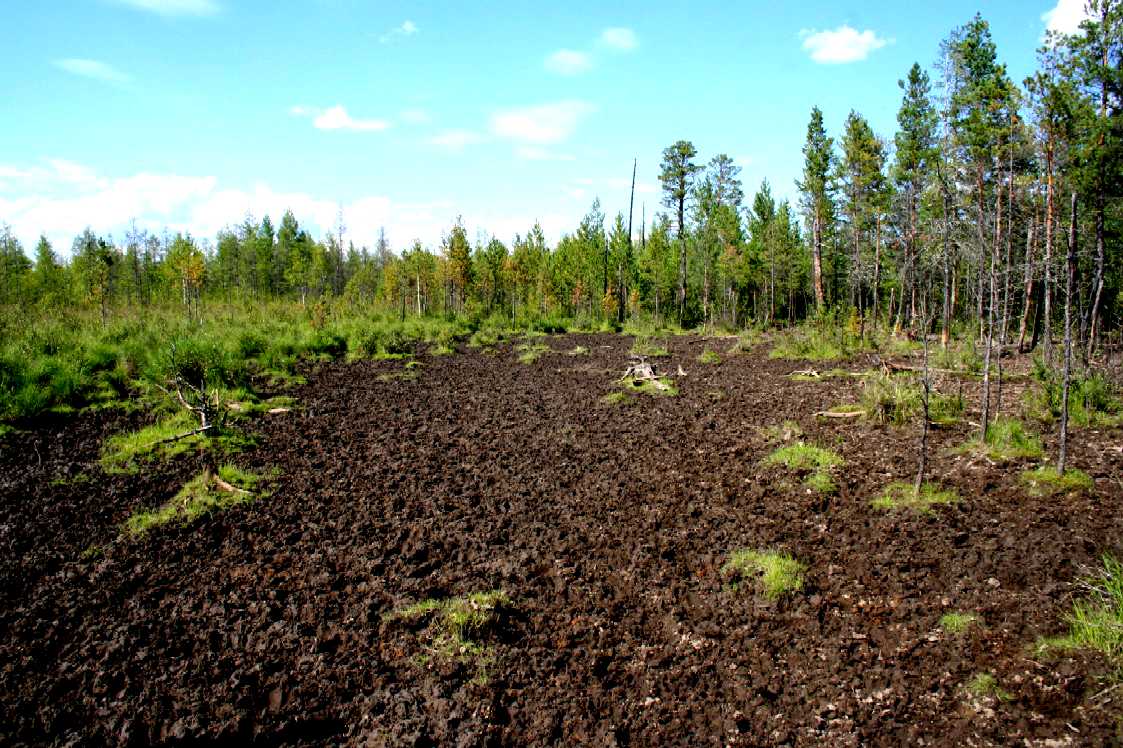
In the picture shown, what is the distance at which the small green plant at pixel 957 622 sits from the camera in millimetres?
4278

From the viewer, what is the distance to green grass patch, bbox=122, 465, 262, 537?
Answer: 669 centimetres

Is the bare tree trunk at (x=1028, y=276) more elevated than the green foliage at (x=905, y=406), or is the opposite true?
the bare tree trunk at (x=1028, y=276)

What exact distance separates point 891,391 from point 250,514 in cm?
989

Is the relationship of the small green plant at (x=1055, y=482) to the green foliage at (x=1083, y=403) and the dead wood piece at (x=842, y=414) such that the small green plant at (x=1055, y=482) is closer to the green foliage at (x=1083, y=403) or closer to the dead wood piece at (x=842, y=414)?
the green foliage at (x=1083, y=403)

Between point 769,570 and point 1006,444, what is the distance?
14.9 feet

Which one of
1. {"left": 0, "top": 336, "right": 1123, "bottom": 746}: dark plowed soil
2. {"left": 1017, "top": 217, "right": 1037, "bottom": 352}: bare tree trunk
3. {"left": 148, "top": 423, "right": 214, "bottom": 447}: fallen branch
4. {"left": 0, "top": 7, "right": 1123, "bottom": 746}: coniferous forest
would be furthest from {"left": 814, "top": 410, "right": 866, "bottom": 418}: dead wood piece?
{"left": 148, "top": 423, "right": 214, "bottom": 447}: fallen branch

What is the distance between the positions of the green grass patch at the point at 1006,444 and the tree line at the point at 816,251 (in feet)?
6.46

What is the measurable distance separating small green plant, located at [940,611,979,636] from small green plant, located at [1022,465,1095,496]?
2.81 m

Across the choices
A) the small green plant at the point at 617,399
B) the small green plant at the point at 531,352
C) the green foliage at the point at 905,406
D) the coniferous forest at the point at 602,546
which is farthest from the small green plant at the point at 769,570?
the small green plant at the point at 531,352

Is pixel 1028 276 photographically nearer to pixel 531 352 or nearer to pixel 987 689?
pixel 987 689

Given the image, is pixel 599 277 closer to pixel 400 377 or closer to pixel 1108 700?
pixel 400 377

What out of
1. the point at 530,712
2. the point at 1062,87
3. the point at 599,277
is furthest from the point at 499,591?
the point at 599,277

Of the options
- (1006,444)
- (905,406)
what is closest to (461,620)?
(1006,444)

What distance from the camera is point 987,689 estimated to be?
143 inches
